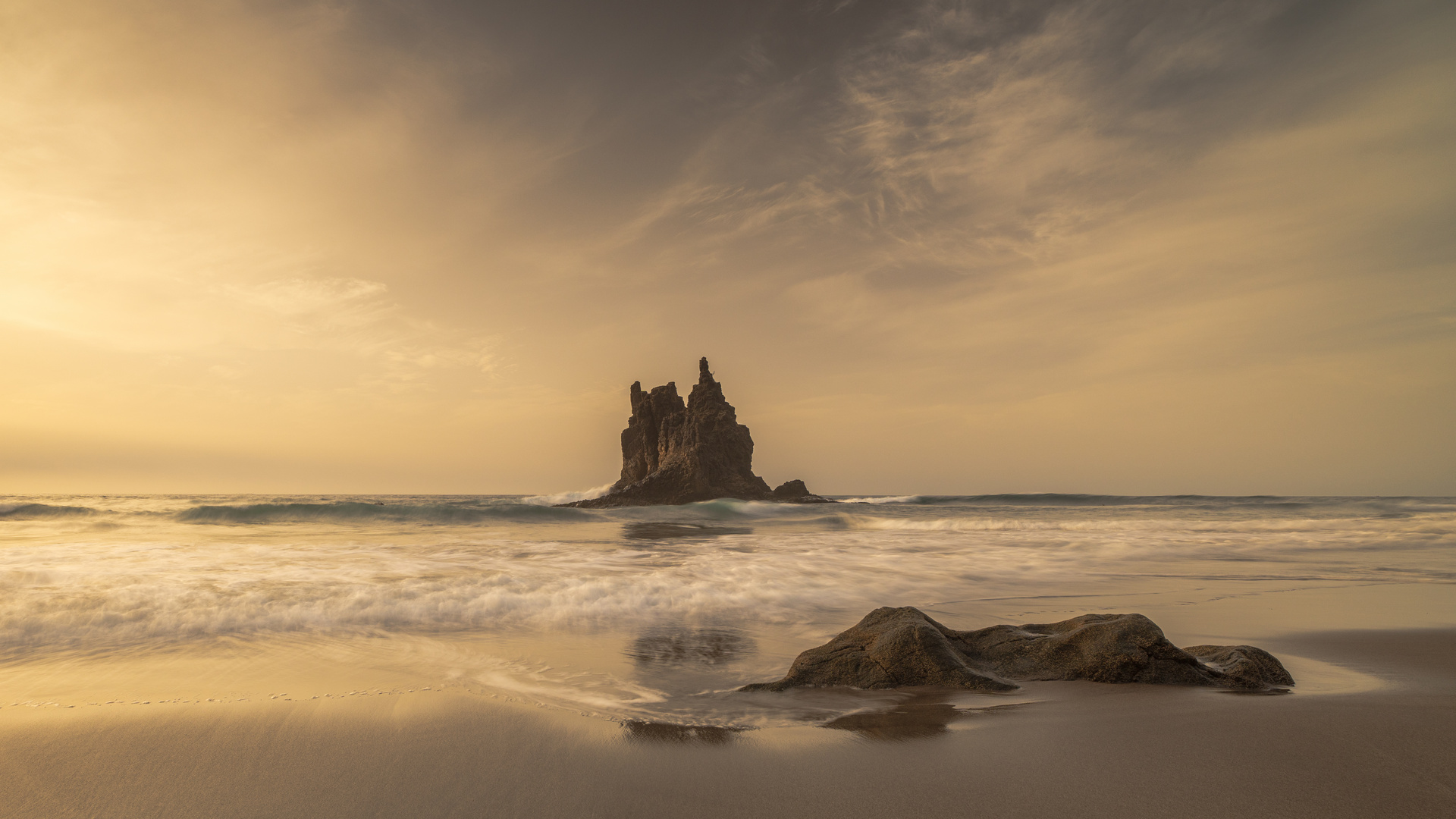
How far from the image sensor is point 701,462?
4978 centimetres

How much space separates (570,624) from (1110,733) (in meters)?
3.99

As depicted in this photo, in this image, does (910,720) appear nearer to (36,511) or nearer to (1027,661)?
(1027,661)

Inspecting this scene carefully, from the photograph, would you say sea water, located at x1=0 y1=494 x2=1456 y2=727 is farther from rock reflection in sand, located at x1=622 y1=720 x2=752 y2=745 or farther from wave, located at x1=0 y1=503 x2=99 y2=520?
wave, located at x1=0 y1=503 x2=99 y2=520

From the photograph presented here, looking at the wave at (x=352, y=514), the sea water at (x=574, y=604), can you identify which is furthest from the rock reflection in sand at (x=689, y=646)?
the wave at (x=352, y=514)

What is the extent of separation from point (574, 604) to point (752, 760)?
150 inches

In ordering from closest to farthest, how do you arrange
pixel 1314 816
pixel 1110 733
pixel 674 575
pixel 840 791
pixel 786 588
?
1. pixel 1314 816
2. pixel 840 791
3. pixel 1110 733
4. pixel 786 588
5. pixel 674 575

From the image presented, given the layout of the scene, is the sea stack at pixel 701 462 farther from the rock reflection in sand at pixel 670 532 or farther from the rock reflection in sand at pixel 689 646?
the rock reflection in sand at pixel 689 646

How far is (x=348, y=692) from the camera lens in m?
3.28

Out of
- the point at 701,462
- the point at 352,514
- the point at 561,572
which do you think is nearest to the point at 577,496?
the point at 701,462

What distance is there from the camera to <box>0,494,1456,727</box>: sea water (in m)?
3.50

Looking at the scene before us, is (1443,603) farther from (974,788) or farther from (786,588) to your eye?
(974,788)

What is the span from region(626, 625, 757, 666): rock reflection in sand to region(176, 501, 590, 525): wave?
15.4 metres

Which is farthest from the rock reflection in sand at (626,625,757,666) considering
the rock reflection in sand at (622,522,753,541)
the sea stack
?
the sea stack

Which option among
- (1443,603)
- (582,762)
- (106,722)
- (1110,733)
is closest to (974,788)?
(1110,733)
